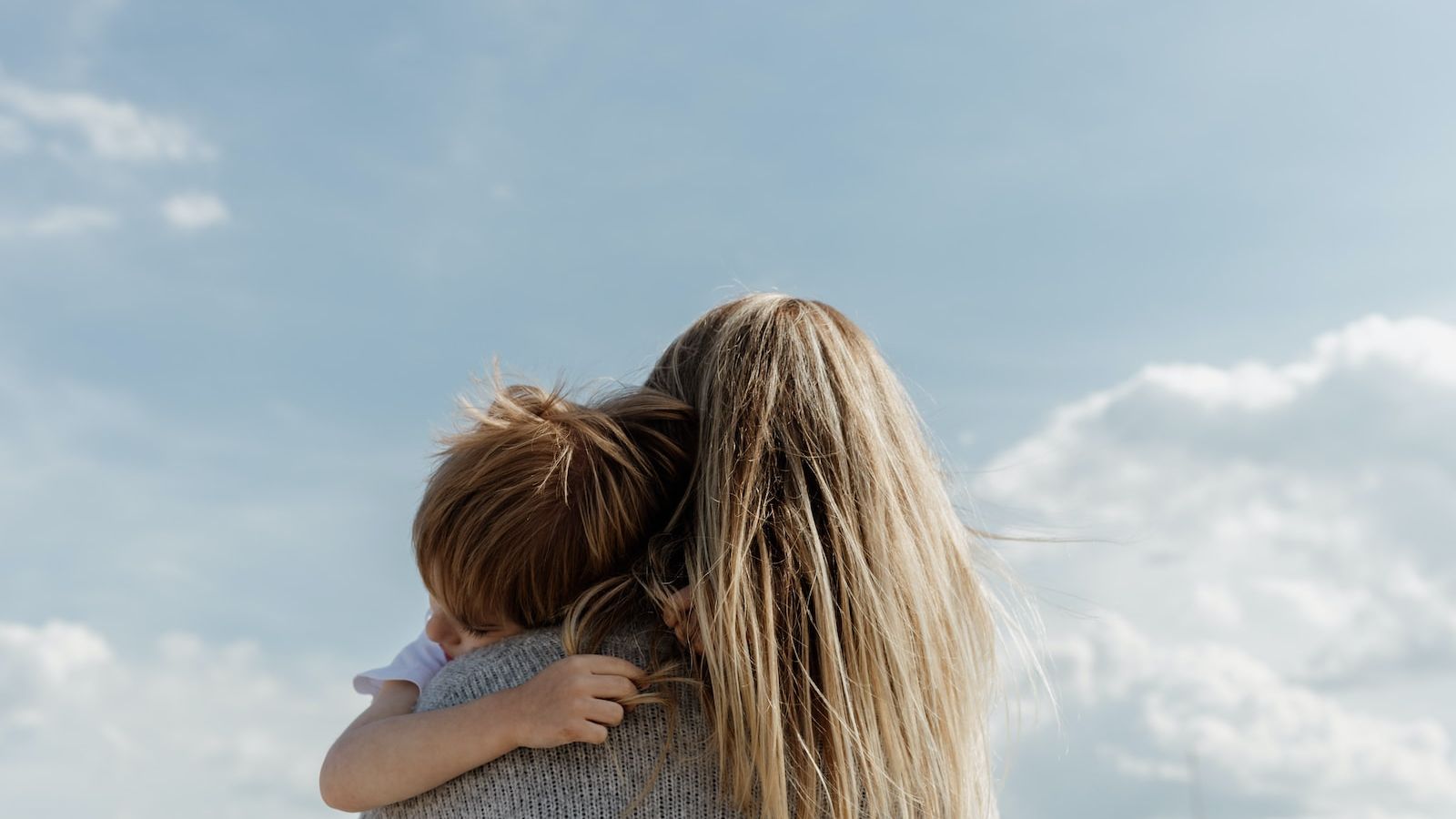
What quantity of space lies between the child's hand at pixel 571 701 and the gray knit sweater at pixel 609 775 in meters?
0.06

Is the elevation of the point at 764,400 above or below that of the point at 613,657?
above

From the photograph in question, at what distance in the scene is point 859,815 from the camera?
2.53m

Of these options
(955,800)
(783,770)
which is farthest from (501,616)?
(955,800)

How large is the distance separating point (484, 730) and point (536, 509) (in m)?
0.43

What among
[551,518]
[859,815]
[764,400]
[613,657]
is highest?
[764,400]

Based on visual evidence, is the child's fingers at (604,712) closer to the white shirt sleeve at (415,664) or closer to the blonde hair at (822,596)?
the blonde hair at (822,596)

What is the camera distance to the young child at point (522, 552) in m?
2.40

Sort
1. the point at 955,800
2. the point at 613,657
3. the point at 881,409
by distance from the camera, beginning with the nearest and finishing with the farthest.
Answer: the point at 613,657 < the point at 955,800 < the point at 881,409

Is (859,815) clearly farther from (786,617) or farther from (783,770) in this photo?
(786,617)

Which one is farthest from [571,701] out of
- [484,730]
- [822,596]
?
[822,596]

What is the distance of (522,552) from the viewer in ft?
8.46

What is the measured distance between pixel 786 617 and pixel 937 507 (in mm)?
428

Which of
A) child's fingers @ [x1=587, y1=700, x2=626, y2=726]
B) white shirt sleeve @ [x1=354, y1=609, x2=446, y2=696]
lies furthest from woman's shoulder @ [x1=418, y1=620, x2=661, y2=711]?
white shirt sleeve @ [x1=354, y1=609, x2=446, y2=696]

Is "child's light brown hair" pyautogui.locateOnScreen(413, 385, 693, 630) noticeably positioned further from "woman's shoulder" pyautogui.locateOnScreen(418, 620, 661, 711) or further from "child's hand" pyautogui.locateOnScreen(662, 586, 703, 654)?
"child's hand" pyautogui.locateOnScreen(662, 586, 703, 654)
